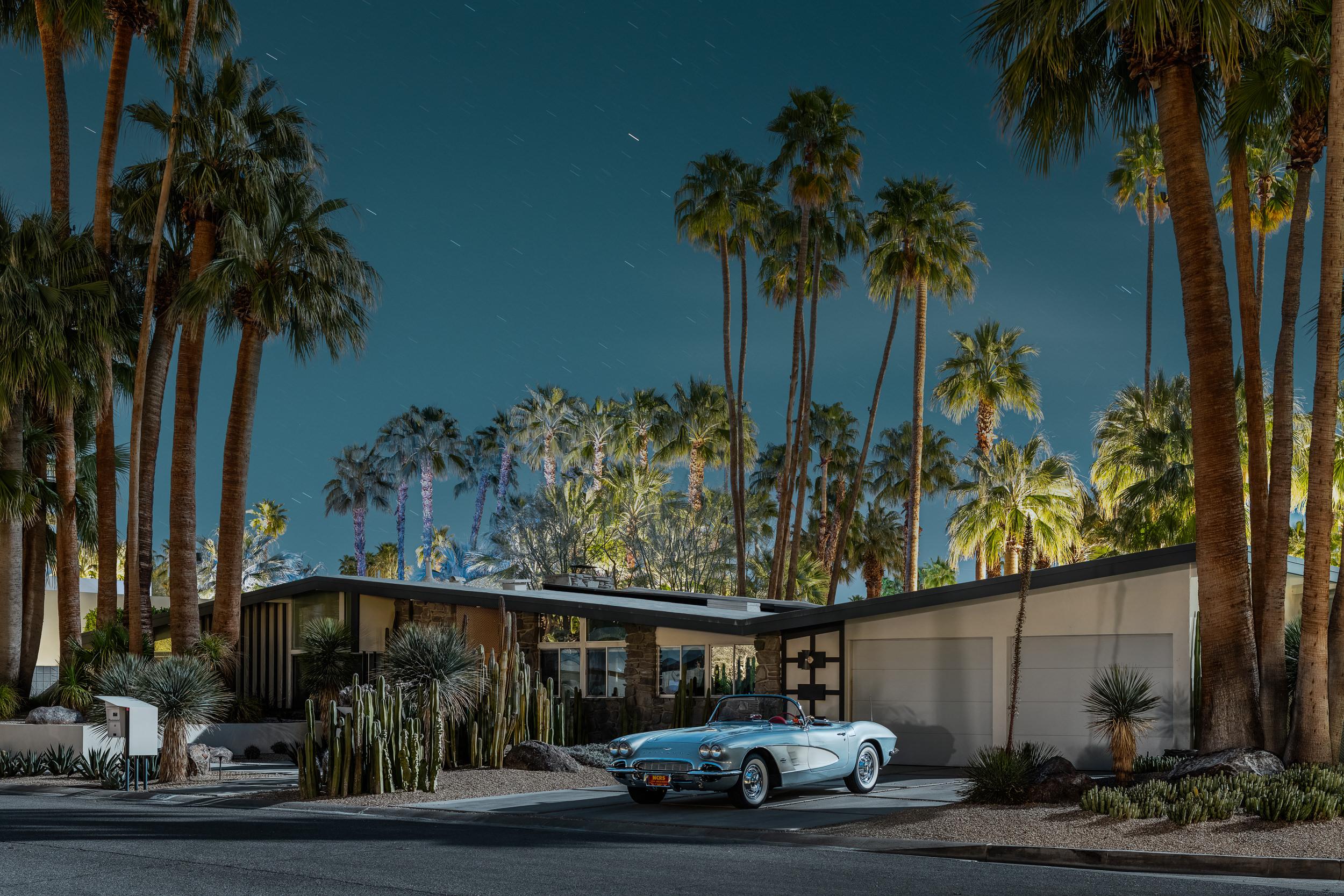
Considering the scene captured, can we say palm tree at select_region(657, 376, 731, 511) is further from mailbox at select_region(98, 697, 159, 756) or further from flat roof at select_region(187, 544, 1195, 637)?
mailbox at select_region(98, 697, 159, 756)

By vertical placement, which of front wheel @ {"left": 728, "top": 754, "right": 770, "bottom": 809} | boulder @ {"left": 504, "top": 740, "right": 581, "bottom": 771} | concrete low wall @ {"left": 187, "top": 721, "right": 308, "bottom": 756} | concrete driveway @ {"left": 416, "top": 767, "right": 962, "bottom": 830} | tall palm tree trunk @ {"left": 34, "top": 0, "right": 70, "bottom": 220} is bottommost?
concrete low wall @ {"left": 187, "top": 721, "right": 308, "bottom": 756}

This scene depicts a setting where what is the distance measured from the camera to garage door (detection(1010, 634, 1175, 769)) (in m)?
18.4

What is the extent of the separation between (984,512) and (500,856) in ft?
96.6

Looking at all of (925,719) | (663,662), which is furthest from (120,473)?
(925,719)

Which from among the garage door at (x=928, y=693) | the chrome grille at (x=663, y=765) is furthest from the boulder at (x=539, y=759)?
the garage door at (x=928, y=693)

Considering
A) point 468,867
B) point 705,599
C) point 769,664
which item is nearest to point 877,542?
point 705,599

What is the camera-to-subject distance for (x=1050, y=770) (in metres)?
13.5

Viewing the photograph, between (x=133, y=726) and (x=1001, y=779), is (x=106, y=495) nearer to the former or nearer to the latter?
(x=133, y=726)

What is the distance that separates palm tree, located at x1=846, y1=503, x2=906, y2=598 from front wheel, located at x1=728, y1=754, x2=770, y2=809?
118ft

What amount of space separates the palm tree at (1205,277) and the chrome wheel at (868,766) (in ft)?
13.1

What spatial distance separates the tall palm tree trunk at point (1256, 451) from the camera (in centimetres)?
1360

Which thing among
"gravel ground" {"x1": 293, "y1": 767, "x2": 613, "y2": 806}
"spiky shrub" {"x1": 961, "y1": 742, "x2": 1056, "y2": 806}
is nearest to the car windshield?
"gravel ground" {"x1": 293, "y1": 767, "x2": 613, "y2": 806}

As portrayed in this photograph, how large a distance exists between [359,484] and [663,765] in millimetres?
51934

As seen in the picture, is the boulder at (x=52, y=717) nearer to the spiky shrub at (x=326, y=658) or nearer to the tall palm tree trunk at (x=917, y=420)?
the spiky shrub at (x=326, y=658)
